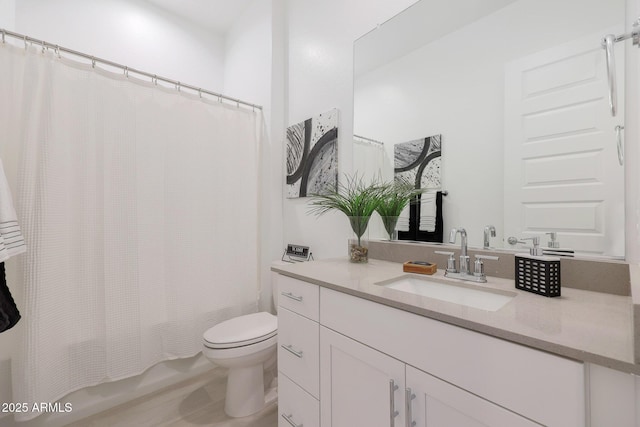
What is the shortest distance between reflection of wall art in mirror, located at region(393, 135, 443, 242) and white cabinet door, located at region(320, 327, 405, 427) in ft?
2.23

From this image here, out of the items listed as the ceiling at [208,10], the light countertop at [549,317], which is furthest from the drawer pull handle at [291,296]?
the ceiling at [208,10]

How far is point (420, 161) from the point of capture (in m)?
1.39

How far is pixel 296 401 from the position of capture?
1170mm

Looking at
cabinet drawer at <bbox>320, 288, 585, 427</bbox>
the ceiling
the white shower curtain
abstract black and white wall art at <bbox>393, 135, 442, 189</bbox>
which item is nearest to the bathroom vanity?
cabinet drawer at <bbox>320, 288, 585, 427</bbox>

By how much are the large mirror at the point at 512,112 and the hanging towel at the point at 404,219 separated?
18 centimetres

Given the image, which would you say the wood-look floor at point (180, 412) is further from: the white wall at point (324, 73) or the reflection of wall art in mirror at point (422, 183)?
the reflection of wall art in mirror at point (422, 183)

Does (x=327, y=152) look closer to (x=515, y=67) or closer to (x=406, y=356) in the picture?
(x=515, y=67)

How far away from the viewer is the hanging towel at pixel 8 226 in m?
1.16

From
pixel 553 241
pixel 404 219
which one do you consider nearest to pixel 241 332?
pixel 404 219

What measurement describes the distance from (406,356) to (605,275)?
687 millimetres

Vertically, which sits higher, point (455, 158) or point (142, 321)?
point (455, 158)

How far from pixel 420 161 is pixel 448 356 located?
94cm

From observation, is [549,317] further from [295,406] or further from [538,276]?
[295,406]

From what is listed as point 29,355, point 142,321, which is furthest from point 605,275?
point 29,355
